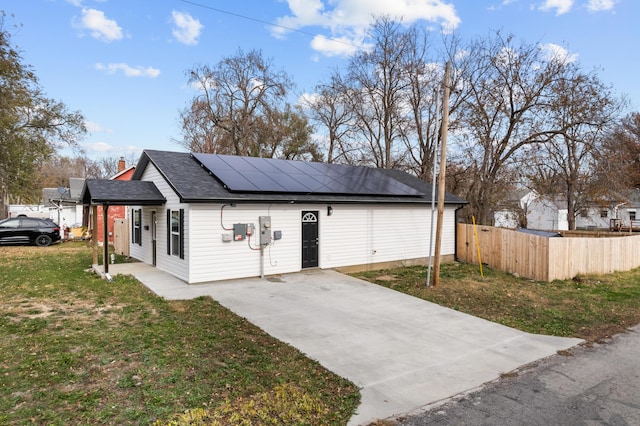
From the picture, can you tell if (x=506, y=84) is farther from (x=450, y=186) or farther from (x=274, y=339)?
(x=274, y=339)

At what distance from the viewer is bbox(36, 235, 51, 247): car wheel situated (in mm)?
20078

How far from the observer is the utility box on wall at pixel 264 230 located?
11219mm

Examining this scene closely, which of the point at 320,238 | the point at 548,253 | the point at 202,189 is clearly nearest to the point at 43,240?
the point at 202,189

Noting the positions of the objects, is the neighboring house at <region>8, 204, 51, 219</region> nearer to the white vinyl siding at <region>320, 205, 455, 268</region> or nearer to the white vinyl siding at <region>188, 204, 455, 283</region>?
the white vinyl siding at <region>188, 204, 455, 283</region>

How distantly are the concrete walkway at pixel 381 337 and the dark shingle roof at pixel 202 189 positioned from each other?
2409mm

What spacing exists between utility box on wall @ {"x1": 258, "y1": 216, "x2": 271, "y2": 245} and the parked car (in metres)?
15.5

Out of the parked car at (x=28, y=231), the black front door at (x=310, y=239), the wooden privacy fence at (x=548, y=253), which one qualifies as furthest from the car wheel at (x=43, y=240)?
the wooden privacy fence at (x=548, y=253)

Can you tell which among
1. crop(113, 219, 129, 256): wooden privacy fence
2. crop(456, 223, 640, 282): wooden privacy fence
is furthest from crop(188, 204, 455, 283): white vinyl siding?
crop(113, 219, 129, 256): wooden privacy fence

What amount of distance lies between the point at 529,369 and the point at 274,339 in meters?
3.82

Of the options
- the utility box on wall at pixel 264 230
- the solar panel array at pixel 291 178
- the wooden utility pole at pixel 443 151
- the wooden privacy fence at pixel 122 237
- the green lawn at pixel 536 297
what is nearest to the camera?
the green lawn at pixel 536 297

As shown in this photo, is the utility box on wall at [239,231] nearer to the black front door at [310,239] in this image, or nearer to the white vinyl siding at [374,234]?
the black front door at [310,239]

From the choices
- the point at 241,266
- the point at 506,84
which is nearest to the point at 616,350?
the point at 241,266

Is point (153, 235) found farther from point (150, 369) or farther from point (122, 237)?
point (150, 369)

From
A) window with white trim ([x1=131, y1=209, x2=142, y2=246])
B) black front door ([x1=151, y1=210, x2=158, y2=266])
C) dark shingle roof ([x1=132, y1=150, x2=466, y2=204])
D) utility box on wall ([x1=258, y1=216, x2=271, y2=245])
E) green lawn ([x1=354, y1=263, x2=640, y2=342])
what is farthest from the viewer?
window with white trim ([x1=131, y1=209, x2=142, y2=246])
